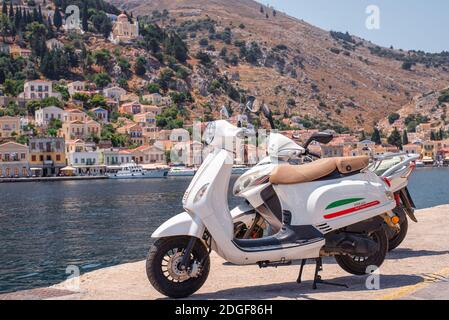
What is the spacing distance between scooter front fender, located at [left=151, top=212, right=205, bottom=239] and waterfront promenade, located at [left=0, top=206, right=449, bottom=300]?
1.98 feet

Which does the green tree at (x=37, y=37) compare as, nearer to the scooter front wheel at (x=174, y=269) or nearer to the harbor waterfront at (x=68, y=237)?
the harbor waterfront at (x=68, y=237)

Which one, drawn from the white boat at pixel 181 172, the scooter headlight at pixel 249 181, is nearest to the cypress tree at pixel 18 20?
the white boat at pixel 181 172

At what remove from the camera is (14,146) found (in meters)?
108

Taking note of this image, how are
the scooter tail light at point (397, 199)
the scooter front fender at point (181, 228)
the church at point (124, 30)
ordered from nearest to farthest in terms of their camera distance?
the scooter front fender at point (181, 228)
the scooter tail light at point (397, 199)
the church at point (124, 30)

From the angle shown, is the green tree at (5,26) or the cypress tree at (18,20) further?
the cypress tree at (18,20)

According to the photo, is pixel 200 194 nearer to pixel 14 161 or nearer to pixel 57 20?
pixel 14 161

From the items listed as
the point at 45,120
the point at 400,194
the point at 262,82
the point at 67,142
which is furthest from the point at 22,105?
the point at 400,194

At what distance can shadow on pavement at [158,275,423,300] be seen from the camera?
267 inches

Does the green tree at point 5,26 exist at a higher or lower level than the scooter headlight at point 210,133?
higher

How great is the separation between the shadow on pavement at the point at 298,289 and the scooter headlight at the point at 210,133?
1.43 metres

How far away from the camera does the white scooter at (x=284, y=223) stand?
6.68 meters

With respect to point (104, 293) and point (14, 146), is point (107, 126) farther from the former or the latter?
point (104, 293)

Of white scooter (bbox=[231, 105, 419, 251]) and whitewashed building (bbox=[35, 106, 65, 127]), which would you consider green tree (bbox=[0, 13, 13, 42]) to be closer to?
whitewashed building (bbox=[35, 106, 65, 127])
